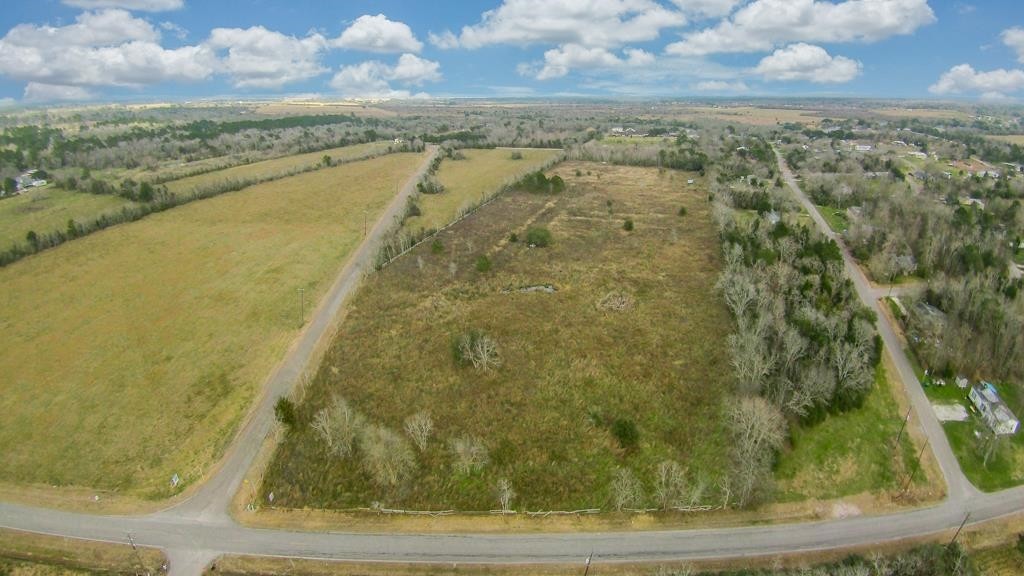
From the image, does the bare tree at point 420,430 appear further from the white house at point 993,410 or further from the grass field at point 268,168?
the grass field at point 268,168

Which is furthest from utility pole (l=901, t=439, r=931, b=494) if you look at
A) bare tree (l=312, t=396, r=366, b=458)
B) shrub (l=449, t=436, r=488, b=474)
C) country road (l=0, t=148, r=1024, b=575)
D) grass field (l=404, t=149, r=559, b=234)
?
grass field (l=404, t=149, r=559, b=234)

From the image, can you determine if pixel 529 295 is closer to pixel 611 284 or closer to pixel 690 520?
pixel 611 284

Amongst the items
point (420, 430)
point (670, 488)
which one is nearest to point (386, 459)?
point (420, 430)

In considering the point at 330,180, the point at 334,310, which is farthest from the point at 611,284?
the point at 330,180

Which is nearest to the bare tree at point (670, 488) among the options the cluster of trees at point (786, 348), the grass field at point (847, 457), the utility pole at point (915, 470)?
the cluster of trees at point (786, 348)

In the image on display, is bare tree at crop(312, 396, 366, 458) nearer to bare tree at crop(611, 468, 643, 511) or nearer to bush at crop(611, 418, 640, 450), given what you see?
bare tree at crop(611, 468, 643, 511)

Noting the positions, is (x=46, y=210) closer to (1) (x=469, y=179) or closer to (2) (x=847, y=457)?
(1) (x=469, y=179)
